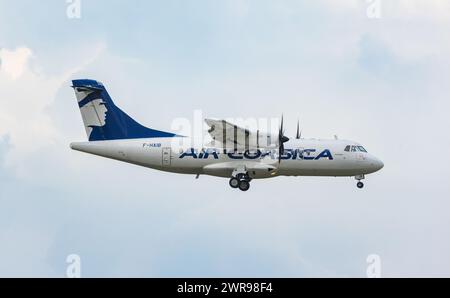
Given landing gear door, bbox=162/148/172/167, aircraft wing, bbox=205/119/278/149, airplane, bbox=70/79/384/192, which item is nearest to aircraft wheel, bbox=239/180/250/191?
airplane, bbox=70/79/384/192

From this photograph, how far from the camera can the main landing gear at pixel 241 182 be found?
36.7 metres

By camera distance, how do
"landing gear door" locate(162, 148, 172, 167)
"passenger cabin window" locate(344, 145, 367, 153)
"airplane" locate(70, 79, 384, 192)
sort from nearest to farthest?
"airplane" locate(70, 79, 384, 192) → "landing gear door" locate(162, 148, 172, 167) → "passenger cabin window" locate(344, 145, 367, 153)

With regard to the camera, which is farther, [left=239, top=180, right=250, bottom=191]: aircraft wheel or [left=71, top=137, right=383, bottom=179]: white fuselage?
[left=71, top=137, right=383, bottom=179]: white fuselage

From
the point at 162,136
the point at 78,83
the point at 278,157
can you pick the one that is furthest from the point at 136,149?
the point at 278,157

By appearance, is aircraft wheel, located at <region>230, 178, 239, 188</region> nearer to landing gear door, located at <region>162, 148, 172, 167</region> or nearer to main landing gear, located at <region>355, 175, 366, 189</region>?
landing gear door, located at <region>162, 148, 172, 167</region>

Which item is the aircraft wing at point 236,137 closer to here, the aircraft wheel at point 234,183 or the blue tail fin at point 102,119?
the aircraft wheel at point 234,183

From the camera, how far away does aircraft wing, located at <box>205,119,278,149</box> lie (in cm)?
3559

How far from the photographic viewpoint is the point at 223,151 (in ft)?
121

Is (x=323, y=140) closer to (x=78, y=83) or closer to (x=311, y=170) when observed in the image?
(x=311, y=170)

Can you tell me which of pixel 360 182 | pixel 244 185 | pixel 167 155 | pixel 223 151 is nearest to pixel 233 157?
pixel 223 151

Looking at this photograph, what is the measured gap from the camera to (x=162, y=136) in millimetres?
37906

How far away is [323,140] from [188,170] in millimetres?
7722

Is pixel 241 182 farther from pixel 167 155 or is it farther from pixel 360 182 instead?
pixel 360 182

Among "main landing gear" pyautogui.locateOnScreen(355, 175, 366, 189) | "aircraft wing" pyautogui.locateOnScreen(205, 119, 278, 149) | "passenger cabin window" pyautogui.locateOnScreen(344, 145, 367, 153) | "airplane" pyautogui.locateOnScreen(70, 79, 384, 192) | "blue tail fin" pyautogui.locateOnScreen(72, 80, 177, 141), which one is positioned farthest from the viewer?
"main landing gear" pyautogui.locateOnScreen(355, 175, 366, 189)
